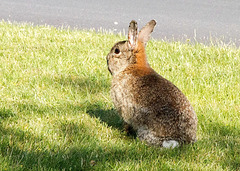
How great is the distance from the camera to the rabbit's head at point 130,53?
3.93 metres

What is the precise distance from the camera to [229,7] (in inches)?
518

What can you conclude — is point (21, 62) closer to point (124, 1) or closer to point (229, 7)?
point (124, 1)

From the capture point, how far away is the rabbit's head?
393cm

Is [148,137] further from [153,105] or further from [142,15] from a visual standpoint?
[142,15]

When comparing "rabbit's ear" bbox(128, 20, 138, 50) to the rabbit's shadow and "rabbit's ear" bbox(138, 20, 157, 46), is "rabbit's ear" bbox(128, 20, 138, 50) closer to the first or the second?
"rabbit's ear" bbox(138, 20, 157, 46)

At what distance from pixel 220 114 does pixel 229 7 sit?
31.2ft

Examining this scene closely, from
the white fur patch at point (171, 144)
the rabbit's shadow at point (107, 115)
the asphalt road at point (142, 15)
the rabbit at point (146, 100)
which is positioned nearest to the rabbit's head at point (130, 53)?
the rabbit at point (146, 100)

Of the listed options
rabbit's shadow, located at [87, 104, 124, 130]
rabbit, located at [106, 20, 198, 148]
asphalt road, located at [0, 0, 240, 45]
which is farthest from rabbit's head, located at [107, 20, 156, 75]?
asphalt road, located at [0, 0, 240, 45]

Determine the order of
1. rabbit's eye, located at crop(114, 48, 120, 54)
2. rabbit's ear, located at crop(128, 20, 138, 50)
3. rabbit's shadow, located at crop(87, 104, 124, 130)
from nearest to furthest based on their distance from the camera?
rabbit's ear, located at crop(128, 20, 138, 50), rabbit's eye, located at crop(114, 48, 120, 54), rabbit's shadow, located at crop(87, 104, 124, 130)

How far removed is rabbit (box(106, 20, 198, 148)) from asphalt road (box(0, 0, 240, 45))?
5.25 meters

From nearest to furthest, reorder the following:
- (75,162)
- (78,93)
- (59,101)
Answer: (75,162)
(59,101)
(78,93)

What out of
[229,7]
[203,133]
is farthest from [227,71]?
[229,7]

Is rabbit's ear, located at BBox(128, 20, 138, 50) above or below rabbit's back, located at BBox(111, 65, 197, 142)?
above

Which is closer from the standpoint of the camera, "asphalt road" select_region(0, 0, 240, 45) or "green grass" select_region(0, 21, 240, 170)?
"green grass" select_region(0, 21, 240, 170)
